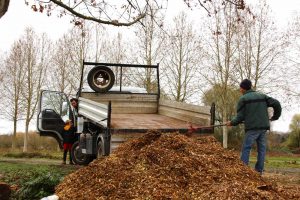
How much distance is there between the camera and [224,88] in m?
29.8

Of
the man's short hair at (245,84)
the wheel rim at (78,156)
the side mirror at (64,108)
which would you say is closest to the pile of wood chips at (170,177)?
the man's short hair at (245,84)

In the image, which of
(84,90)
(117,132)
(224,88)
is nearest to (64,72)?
(224,88)

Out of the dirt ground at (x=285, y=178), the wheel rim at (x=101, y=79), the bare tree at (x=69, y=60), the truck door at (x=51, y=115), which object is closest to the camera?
the dirt ground at (x=285, y=178)

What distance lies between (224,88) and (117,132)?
21.4 metres

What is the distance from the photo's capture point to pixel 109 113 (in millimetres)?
9094

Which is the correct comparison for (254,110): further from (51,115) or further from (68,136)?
(51,115)

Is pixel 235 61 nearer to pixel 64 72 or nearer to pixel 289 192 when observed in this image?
pixel 64 72

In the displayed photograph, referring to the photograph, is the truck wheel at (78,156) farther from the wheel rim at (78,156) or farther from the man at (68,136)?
the man at (68,136)

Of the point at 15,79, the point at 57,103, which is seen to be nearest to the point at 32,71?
the point at 15,79

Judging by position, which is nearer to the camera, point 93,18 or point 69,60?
point 93,18

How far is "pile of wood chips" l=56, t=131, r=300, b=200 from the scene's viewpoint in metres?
5.69

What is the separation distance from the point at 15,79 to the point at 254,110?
Result: 32.4m

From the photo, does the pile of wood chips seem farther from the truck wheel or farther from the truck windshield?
the truck windshield

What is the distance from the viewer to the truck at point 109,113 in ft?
30.7
